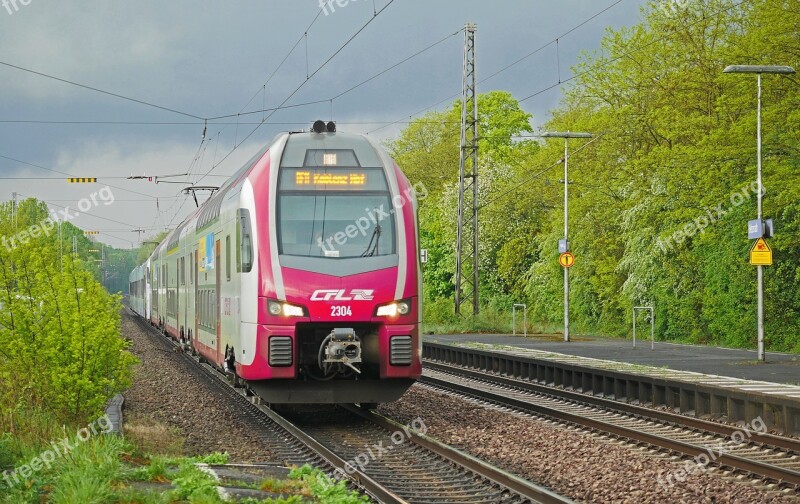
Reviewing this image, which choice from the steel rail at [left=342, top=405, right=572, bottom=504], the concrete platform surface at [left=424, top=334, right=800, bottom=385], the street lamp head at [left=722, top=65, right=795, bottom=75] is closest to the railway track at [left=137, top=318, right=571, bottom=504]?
the steel rail at [left=342, top=405, right=572, bottom=504]

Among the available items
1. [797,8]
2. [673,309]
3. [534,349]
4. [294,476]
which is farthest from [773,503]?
[673,309]

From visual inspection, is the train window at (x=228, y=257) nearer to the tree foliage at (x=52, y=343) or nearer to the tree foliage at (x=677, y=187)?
the tree foliage at (x=52, y=343)

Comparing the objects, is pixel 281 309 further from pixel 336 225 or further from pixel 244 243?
pixel 336 225

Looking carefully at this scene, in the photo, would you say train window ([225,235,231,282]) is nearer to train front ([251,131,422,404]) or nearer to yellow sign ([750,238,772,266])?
train front ([251,131,422,404])

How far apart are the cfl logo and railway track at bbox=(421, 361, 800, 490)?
3815mm

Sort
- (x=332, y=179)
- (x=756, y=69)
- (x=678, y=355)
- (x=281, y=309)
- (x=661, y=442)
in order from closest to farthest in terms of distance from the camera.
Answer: (x=661, y=442) → (x=281, y=309) → (x=332, y=179) → (x=756, y=69) → (x=678, y=355)

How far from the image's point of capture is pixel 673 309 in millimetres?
36062

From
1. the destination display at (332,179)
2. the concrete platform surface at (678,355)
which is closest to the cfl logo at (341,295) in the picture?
the destination display at (332,179)

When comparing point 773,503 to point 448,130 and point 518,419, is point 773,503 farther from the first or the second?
point 448,130

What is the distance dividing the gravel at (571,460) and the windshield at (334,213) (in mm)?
2756

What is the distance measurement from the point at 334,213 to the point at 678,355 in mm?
15781

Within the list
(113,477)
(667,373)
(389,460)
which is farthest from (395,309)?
(667,373)

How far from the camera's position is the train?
13523 millimetres

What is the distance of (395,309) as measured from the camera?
1376 centimetres
